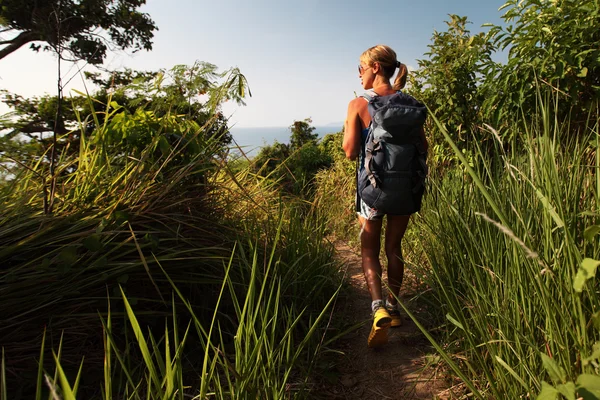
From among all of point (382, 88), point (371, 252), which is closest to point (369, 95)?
point (382, 88)

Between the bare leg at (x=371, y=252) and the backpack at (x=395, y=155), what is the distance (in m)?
0.19

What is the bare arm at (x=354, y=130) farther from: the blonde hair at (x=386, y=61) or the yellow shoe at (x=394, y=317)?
the yellow shoe at (x=394, y=317)

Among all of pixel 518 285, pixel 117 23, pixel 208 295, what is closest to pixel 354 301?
pixel 208 295

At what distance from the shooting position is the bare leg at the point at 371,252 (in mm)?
2404

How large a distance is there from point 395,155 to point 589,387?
1593 millimetres

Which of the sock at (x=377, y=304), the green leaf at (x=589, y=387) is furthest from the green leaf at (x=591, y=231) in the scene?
the sock at (x=377, y=304)

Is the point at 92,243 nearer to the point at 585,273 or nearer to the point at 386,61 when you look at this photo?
the point at 585,273

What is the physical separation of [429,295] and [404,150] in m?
1.15

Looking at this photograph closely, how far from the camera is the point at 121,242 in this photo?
6.33 feet

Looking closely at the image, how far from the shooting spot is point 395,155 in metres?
2.17

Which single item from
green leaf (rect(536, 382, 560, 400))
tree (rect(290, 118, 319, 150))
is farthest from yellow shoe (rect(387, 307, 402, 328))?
tree (rect(290, 118, 319, 150))

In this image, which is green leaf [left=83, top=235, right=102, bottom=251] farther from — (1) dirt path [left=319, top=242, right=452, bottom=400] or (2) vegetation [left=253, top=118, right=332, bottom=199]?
(2) vegetation [left=253, top=118, right=332, bottom=199]

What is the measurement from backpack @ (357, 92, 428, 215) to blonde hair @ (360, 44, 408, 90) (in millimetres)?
282

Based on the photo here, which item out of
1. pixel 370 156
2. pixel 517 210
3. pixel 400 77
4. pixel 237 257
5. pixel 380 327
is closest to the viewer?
pixel 517 210
